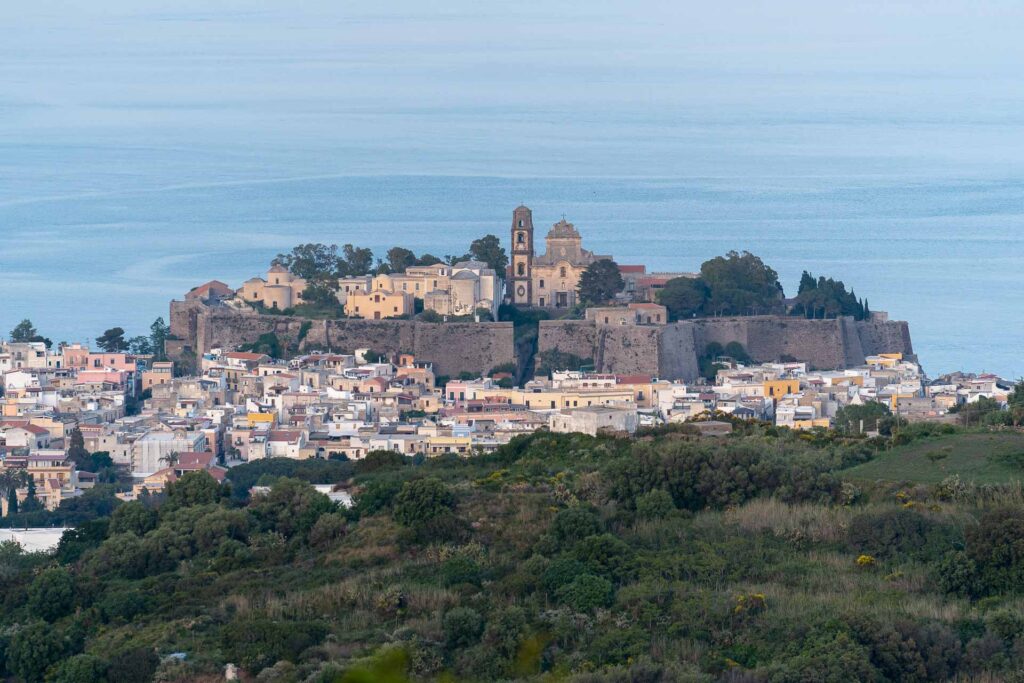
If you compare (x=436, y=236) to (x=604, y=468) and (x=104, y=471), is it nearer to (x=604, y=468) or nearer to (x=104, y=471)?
(x=104, y=471)

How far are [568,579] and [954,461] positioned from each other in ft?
11.9

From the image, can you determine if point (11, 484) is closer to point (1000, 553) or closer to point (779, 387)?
point (779, 387)

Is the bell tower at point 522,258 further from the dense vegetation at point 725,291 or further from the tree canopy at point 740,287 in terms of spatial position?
the tree canopy at point 740,287

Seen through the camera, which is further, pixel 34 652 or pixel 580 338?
pixel 580 338

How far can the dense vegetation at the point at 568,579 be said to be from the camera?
12969 mm

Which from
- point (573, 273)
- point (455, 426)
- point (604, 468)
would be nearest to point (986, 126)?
point (573, 273)

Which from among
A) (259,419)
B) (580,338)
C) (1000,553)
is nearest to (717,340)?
(580,338)

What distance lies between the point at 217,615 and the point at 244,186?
70.0 meters

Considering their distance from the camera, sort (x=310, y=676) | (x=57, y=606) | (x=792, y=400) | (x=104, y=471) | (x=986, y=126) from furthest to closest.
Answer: (x=986, y=126)
(x=792, y=400)
(x=104, y=471)
(x=57, y=606)
(x=310, y=676)

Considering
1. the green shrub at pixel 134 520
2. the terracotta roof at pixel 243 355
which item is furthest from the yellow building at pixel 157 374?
the green shrub at pixel 134 520

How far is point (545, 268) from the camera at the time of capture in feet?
135

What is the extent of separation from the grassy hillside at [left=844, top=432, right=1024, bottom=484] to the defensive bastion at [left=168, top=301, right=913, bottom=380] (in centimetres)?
2083

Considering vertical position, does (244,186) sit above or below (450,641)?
above

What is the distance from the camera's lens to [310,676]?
512 inches
